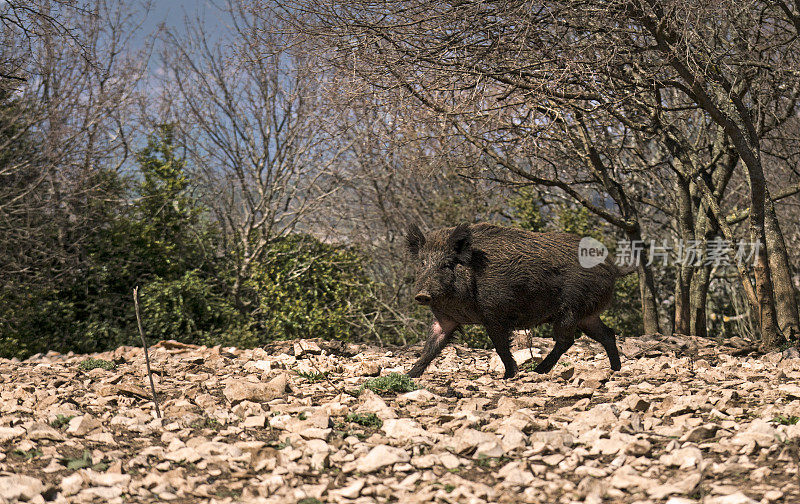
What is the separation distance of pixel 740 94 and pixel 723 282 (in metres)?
6.74

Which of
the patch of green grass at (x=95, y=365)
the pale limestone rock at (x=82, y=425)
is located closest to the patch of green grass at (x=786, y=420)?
the pale limestone rock at (x=82, y=425)

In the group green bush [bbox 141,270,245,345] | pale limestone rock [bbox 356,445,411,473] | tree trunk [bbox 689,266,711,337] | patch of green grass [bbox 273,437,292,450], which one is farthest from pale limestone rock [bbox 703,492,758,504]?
green bush [bbox 141,270,245,345]

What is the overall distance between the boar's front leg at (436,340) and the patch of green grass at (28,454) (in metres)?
3.08

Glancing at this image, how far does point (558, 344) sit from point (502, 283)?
90cm

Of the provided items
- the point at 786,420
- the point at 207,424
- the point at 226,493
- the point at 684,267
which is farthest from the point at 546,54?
the point at 684,267

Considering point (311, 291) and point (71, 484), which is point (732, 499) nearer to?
point (71, 484)

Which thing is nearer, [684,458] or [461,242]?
[684,458]

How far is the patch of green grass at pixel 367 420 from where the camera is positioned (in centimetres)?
478

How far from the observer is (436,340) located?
6.34 m

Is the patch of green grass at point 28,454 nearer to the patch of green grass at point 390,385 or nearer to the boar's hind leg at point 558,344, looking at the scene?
the patch of green grass at point 390,385

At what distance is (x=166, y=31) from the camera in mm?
13125

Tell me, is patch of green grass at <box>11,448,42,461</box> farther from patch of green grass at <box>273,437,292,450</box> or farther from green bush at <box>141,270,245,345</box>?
green bush at <box>141,270,245,345</box>

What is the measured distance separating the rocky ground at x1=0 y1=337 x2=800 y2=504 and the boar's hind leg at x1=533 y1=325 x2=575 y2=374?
0.14 metres

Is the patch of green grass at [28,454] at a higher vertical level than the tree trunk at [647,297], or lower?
lower
